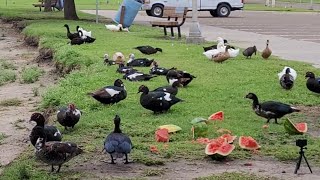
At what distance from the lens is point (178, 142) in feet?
26.8

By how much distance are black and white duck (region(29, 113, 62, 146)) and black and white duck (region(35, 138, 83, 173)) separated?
28 centimetres

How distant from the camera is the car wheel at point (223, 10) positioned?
40.5 m

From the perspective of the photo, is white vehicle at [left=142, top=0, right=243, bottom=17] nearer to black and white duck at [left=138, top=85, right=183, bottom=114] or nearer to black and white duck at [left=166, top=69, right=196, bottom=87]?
black and white duck at [left=166, top=69, right=196, bottom=87]

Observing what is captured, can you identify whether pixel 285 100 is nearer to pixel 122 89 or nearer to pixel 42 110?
pixel 122 89

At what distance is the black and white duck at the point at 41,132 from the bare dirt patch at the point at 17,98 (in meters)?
0.81

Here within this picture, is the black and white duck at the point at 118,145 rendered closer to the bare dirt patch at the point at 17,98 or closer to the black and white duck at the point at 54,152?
the black and white duck at the point at 54,152

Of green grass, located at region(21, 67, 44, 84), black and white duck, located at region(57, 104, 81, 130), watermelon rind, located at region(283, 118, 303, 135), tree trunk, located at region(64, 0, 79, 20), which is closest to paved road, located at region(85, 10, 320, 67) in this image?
tree trunk, located at region(64, 0, 79, 20)

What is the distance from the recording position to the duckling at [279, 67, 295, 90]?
1162 cm

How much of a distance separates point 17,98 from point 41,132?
6.86m

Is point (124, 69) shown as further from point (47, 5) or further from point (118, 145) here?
point (47, 5)

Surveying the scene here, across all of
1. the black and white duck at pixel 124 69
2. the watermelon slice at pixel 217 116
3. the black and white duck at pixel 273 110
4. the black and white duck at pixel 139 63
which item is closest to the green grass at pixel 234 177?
the black and white duck at pixel 273 110

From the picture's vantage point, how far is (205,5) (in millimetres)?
40000

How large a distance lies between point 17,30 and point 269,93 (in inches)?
743

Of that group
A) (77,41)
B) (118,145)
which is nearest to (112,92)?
(118,145)
